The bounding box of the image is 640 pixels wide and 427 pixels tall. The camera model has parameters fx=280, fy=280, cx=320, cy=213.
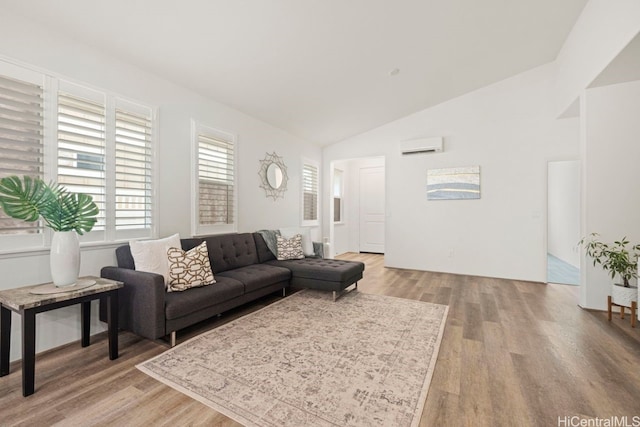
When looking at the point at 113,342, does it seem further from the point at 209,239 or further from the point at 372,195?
the point at 372,195

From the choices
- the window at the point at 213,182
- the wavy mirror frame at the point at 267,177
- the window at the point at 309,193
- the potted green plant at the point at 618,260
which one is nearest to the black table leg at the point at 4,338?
the window at the point at 213,182

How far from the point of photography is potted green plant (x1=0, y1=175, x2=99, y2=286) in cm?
188

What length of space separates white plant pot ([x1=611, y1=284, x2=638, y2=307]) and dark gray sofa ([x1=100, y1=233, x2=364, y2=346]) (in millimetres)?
2746

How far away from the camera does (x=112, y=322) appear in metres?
2.16

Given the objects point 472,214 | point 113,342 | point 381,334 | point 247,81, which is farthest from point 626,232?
point 113,342

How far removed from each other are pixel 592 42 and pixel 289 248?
4279mm

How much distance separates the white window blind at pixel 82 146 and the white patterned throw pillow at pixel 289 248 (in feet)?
7.08

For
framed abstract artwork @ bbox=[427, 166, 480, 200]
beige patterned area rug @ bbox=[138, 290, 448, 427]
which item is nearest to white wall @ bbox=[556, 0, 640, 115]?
framed abstract artwork @ bbox=[427, 166, 480, 200]

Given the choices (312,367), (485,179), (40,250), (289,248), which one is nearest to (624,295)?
(485,179)

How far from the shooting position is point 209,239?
3459 millimetres

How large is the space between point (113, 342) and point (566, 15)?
5726mm

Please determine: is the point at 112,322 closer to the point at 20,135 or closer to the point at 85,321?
the point at 85,321

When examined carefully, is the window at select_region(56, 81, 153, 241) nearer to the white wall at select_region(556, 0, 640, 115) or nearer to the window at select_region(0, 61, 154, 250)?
the window at select_region(0, 61, 154, 250)

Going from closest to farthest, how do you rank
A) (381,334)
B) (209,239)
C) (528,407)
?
1. (528,407)
2. (381,334)
3. (209,239)
